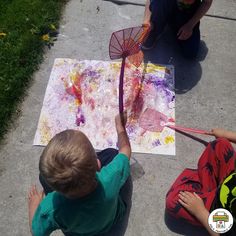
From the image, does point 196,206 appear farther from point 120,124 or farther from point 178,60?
point 178,60

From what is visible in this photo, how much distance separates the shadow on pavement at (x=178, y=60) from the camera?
2.67 metres

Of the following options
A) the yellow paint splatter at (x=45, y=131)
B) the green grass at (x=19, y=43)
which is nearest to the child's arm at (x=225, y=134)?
the yellow paint splatter at (x=45, y=131)

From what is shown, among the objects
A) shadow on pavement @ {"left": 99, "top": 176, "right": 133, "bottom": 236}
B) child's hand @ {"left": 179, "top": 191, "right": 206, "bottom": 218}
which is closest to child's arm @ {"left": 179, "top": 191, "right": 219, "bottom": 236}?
child's hand @ {"left": 179, "top": 191, "right": 206, "bottom": 218}

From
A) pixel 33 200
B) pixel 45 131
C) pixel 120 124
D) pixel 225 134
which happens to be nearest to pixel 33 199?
pixel 33 200

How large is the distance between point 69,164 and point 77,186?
93 millimetres

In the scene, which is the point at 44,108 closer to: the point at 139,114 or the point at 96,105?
the point at 96,105

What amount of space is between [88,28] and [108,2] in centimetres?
33

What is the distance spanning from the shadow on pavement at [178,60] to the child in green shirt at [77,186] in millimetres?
859

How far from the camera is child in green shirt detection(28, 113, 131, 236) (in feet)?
4.66

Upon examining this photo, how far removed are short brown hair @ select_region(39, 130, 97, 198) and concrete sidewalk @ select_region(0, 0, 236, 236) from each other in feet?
2.43

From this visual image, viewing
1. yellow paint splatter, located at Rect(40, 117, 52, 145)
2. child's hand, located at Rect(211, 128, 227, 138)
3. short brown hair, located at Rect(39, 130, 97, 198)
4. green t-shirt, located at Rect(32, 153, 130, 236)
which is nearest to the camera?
short brown hair, located at Rect(39, 130, 97, 198)

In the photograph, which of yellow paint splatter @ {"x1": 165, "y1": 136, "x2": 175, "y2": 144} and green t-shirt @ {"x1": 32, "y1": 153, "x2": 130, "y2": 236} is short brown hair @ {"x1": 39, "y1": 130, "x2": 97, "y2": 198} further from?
→ yellow paint splatter @ {"x1": 165, "y1": 136, "x2": 175, "y2": 144}

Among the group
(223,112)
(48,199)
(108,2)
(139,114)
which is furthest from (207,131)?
(108,2)

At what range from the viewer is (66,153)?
55.7 inches
